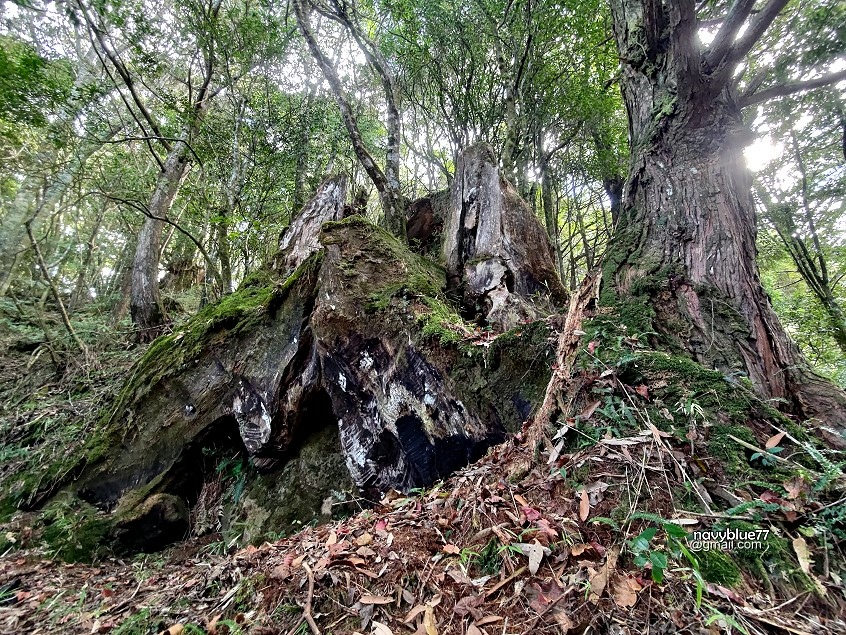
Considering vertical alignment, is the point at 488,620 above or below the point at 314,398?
below

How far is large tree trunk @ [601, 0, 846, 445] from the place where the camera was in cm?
234

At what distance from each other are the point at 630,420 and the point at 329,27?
1283 cm

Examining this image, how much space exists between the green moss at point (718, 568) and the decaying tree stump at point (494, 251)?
10.1ft

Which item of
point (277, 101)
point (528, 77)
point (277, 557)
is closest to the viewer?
point (277, 557)

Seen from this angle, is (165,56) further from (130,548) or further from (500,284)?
(130,548)

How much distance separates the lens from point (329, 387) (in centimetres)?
434

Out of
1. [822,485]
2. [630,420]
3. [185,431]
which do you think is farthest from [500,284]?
[185,431]

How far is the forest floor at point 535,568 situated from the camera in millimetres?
1307

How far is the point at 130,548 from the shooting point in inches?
166

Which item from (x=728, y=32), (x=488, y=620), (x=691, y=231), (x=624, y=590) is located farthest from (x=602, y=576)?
(x=728, y=32)

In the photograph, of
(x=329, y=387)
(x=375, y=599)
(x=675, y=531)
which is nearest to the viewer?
(x=675, y=531)

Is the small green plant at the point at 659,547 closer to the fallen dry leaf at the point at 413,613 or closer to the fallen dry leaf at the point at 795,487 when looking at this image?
the fallen dry leaf at the point at 795,487

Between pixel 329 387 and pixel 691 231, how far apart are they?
151 inches

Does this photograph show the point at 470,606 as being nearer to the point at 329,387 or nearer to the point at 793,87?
the point at 329,387
